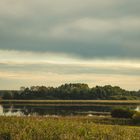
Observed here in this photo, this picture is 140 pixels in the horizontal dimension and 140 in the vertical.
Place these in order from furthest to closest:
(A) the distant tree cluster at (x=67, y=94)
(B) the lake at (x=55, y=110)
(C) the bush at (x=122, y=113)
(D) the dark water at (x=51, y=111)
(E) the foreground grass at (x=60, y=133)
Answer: (A) the distant tree cluster at (x=67, y=94) < (B) the lake at (x=55, y=110) < (D) the dark water at (x=51, y=111) < (C) the bush at (x=122, y=113) < (E) the foreground grass at (x=60, y=133)

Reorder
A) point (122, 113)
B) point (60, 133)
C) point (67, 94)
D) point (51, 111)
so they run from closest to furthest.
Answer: point (60, 133) < point (122, 113) < point (51, 111) < point (67, 94)

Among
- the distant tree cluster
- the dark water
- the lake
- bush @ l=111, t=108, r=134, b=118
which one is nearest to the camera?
bush @ l=111, t=108, r=134, b=118

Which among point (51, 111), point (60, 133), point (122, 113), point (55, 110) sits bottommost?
point (60, 133)

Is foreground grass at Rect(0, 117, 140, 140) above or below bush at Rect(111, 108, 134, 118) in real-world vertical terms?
below

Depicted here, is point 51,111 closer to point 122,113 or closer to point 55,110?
point 55,110

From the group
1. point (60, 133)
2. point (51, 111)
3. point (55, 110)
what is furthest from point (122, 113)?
point (55, 110)

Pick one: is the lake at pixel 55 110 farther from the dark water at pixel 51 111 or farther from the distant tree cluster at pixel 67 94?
the distant tree cluster at pixel 67 94

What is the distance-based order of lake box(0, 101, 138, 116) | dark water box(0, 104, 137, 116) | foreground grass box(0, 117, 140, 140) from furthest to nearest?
lake box(0, 101, 138, 116) < dark water box(0, 104, 137, 116) < foreground grass box(0, 117, 140, 140)

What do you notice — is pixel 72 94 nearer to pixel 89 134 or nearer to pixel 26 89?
pixel 26 89

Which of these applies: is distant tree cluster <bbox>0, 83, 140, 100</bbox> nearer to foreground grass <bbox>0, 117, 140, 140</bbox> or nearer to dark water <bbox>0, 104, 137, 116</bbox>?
dark water <bbox>0, 104, 137, 116</bbox>

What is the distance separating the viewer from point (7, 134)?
2470cm

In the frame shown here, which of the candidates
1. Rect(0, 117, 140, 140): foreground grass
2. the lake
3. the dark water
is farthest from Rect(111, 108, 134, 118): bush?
Rect(0, 117, 140, 140): foreground grass

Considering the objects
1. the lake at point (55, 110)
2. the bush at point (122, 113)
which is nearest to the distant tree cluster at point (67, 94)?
the lake at point (55, 110)

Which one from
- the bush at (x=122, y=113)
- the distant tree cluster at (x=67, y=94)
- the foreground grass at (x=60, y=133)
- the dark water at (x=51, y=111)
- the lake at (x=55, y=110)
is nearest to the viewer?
the foreground grass at (x=60, y=133)
